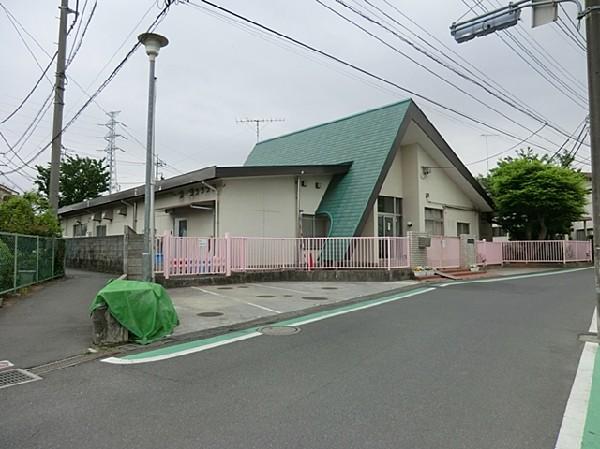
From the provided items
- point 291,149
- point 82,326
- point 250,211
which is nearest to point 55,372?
point 82,326

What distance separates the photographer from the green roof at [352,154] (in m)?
17.0

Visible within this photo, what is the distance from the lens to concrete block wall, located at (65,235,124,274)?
16.8m

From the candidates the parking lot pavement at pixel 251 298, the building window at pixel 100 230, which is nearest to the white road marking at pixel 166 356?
the parking lot pavement at pixel 251 298

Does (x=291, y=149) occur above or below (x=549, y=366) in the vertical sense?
above

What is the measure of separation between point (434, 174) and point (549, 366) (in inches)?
680

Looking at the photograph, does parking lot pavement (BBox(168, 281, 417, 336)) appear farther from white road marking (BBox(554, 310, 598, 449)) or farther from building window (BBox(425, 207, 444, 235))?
building window (BBox(425, 207, 444, 235))

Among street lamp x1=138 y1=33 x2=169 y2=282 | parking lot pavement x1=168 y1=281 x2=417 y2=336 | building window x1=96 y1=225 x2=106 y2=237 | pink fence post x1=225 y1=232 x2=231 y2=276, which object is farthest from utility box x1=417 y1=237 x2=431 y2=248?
building window x1=96 y1=225 x2=106 y2=237

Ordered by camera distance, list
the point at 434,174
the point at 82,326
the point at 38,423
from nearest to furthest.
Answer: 1. the point at 38,423
2. the point at 82,326
3. the point at 434,174

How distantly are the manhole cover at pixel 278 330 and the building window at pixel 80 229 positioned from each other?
79.6 ft

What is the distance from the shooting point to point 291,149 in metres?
23.4

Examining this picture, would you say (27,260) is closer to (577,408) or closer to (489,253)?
(577,408)

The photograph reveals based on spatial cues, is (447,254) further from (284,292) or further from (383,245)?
(284,292)

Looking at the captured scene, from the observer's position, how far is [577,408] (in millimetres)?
3992

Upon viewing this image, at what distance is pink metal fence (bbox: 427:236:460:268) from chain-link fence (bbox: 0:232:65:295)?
44.1ft
